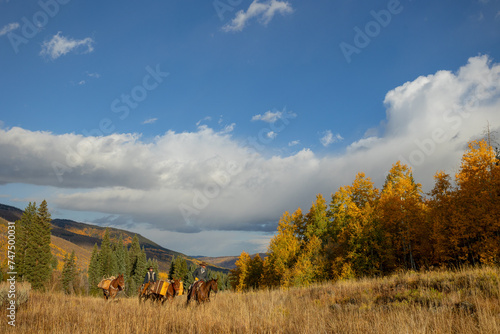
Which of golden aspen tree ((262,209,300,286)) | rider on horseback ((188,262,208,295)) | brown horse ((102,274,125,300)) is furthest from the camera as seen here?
golden aspen tree ((262,209,300,286))

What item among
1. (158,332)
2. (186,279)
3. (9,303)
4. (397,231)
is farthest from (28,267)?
(397,231)

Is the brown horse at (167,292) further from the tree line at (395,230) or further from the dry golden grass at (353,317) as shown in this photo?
the tree line at (395,230)

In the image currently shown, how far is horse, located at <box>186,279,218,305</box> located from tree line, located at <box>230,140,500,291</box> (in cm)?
1800

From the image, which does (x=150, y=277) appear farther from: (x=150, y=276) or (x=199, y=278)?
(x=199, y=278)

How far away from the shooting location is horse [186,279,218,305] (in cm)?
1451

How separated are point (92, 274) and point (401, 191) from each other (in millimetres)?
79112

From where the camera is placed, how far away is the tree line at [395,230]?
24.6 meters

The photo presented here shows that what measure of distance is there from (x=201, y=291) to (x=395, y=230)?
27.7 m

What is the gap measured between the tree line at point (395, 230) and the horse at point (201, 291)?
18.0 m

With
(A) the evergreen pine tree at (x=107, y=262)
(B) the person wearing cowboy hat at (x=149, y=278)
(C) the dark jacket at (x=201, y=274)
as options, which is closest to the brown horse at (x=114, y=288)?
(B) the person wearing cowboy hat at (x=149, y=278)

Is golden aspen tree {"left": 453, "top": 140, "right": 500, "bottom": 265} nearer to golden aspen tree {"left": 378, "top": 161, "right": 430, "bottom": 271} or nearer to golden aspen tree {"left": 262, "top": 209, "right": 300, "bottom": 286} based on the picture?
golden aspen tree {"left": 378, "top": 161, "right": 430, "bottom": 271}

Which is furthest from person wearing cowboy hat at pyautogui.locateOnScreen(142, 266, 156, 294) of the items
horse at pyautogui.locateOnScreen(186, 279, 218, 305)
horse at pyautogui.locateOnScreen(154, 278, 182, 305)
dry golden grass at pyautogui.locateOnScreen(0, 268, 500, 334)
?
dry golden grass at pyautogui.locateOnScreen(0, 268, 500, 334)

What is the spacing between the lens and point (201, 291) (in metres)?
14.7

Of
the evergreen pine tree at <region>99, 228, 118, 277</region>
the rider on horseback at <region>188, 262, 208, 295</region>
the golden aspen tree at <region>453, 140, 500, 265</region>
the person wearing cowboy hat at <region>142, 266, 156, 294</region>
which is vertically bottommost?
the evergreen pine tree at <region>99, 228, 118, 277</region>
